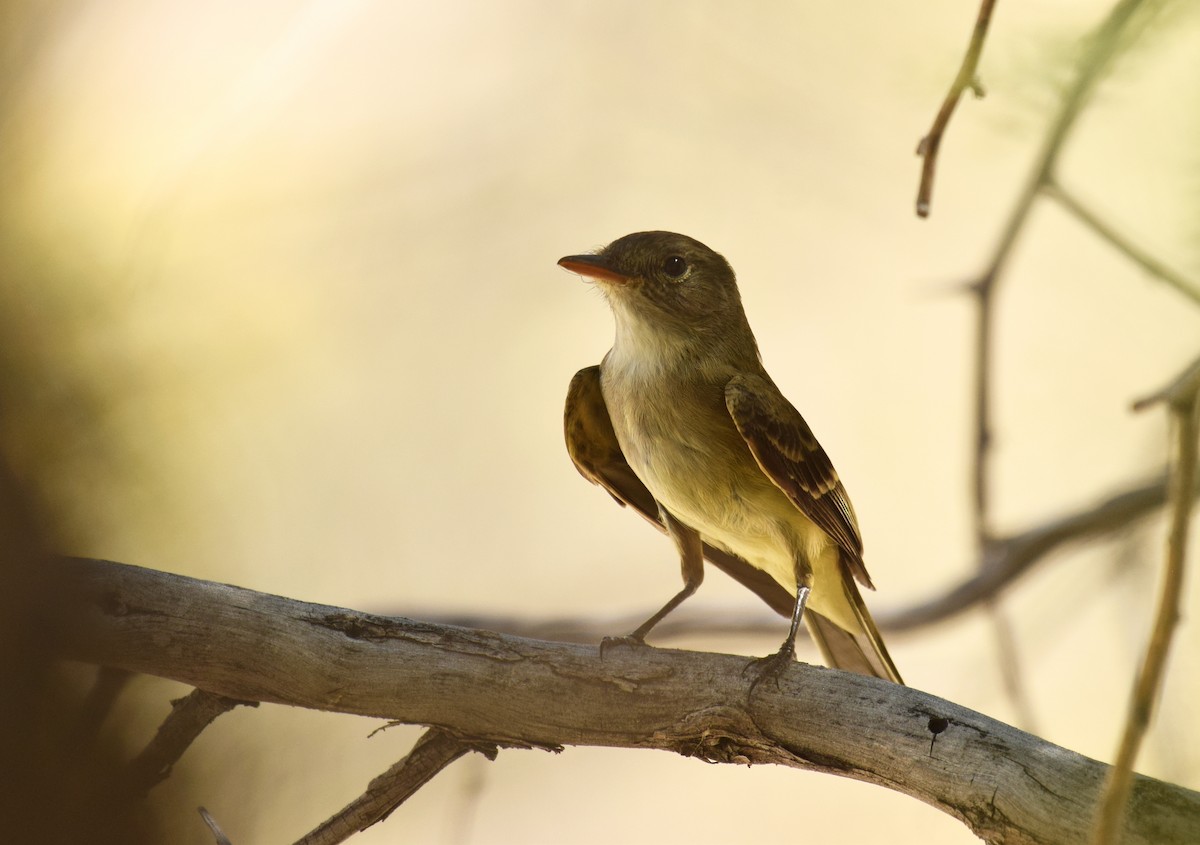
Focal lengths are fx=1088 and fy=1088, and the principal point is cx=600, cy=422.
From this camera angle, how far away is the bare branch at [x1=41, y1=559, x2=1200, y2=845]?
1475mm

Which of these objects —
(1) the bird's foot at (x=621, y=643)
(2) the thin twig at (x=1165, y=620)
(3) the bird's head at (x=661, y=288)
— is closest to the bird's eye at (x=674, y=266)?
(3) the bird's head at (x=661, y=288)

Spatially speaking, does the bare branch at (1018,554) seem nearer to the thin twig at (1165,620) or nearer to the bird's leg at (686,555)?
the bird's leg at (686,555)

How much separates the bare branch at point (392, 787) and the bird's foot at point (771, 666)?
40 centimetres

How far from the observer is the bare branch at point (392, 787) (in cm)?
149

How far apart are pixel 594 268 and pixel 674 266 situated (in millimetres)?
153

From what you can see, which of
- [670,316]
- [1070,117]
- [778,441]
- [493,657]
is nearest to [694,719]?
[493,657]

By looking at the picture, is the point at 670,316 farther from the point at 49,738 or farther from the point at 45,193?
the point at 45,193

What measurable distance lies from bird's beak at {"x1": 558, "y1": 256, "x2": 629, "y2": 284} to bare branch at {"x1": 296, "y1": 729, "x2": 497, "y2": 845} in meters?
0.75

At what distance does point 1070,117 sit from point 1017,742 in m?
1.23

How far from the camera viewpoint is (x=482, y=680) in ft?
5.06

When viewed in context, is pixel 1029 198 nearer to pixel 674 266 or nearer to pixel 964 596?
pixel 674 266

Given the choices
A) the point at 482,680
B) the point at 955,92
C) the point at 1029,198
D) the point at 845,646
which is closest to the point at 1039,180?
the point at 1029,198

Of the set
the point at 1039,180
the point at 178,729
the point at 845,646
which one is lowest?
the point at 178,729

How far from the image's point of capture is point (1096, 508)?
2.61 m
